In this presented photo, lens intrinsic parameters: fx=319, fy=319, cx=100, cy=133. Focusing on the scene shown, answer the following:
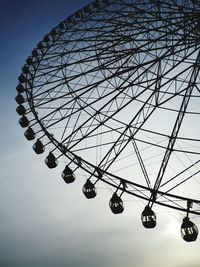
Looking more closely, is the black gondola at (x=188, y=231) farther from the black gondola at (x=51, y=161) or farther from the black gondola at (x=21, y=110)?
the black gondola at (x=21, y=110)

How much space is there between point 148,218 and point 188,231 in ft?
5.57

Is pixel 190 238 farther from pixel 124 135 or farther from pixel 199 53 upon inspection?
pixel 199 53

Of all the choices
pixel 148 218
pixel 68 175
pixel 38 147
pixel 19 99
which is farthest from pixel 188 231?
pixel 19 99

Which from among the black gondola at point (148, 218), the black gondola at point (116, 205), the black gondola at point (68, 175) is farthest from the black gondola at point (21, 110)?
the black gondola at point (148, 218)

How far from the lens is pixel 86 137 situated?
14734 mm

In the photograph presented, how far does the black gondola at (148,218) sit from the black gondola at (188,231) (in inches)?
53.8

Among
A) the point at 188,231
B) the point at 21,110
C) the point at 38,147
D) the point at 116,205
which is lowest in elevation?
the point at 188,231

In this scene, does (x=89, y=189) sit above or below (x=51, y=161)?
below

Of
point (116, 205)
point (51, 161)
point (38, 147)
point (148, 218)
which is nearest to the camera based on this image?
point (148, 218)

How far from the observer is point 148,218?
1302cm

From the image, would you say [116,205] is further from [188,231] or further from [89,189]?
[188,231]

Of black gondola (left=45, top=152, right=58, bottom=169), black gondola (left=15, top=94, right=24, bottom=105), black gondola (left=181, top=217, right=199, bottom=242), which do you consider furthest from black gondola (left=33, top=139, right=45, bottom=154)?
black gondola (left=181, top=217, right=199, bottom=242)

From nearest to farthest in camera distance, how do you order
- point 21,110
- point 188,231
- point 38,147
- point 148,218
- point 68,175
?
1. point 188,231
2. point 148,218
3. point 68,175
4. point 38,147
5. point 21,110

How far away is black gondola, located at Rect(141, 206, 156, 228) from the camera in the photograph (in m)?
12.8
